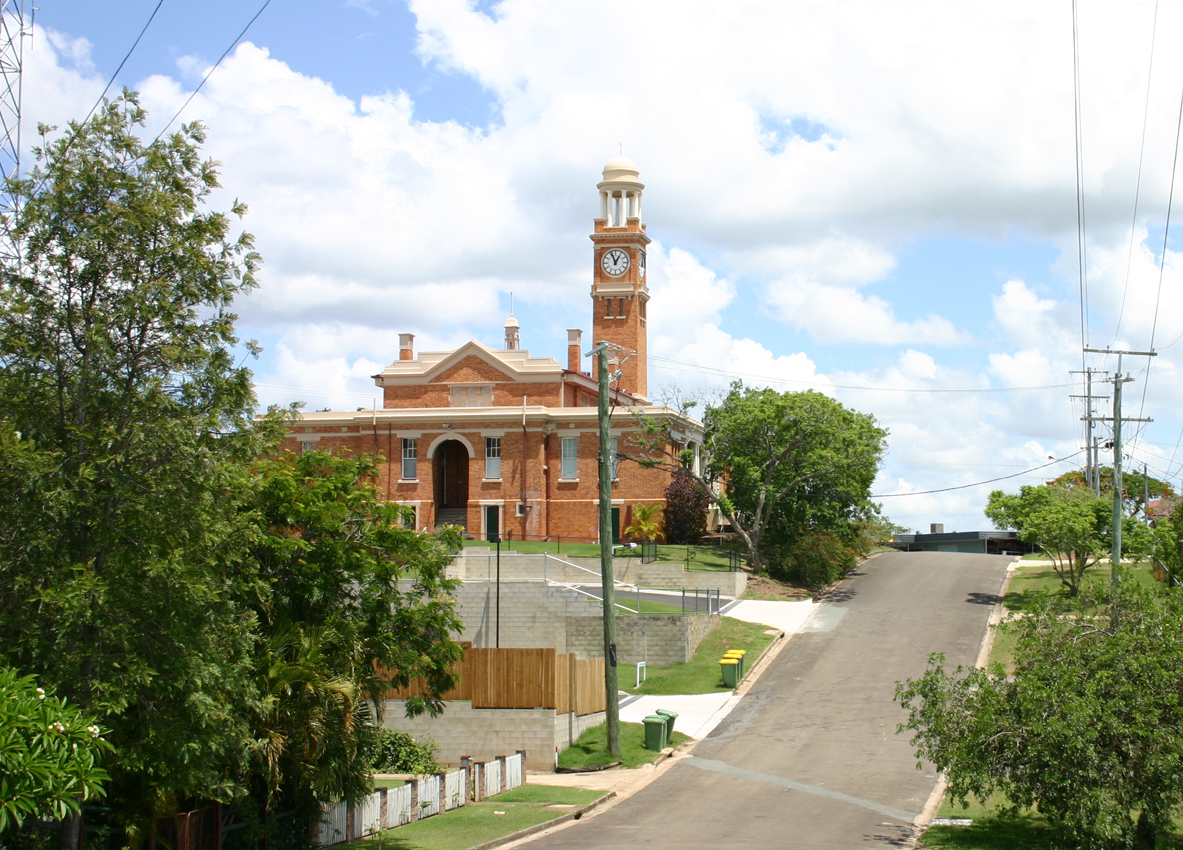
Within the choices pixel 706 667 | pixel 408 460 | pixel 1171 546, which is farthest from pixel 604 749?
pixel 408 460

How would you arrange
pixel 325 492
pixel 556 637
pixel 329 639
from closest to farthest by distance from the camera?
pixel 329 639 < pixel 325 492 < pixel 556 637

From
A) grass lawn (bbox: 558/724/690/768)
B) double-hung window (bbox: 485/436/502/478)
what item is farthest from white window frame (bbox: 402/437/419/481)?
grass lawn (bbox: 558/724/690/768)

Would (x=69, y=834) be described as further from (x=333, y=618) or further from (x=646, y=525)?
(x=646, y=525)

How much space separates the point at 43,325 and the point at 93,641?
342 cm

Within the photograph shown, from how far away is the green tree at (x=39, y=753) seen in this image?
8.84 m

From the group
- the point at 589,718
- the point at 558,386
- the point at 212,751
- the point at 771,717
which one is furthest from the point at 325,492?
the point at 558,386

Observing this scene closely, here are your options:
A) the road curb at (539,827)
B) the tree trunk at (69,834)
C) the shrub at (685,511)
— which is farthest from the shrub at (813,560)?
the tree trunk at (69,834)

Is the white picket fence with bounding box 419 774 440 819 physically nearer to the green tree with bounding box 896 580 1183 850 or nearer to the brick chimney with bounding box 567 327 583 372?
the green tree with bounding box 896 580 1183 850

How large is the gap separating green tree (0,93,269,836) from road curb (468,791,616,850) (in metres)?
5.42

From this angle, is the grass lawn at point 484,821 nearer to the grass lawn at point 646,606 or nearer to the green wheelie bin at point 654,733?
the green wheelie bin at point 654,733

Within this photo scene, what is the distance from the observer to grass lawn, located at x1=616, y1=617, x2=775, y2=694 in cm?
3269

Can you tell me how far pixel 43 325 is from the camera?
12336 millimetres

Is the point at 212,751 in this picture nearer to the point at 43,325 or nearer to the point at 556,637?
the point at 43,325

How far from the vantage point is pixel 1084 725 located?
15.2 meters
